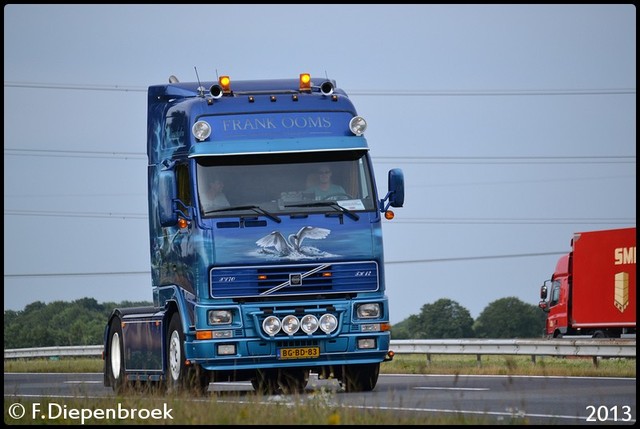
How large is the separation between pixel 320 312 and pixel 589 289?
2505 cm

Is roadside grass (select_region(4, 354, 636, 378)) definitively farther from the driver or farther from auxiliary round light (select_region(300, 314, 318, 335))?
the driver

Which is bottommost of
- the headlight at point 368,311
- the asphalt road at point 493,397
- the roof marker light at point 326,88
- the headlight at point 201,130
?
the asphalt road at point 493,397

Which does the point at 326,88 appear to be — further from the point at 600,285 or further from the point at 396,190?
the point at 600,285

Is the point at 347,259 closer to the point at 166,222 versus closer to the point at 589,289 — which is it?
the point at 166,222

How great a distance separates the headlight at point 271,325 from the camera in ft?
65.0

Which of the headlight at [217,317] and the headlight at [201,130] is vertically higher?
the headlight at [201,130]

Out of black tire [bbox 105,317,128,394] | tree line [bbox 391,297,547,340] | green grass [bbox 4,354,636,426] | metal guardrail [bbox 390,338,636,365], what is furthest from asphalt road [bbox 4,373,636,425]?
tree line [bbox 391,297,547,340]

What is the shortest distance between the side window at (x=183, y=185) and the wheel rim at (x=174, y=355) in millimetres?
1840

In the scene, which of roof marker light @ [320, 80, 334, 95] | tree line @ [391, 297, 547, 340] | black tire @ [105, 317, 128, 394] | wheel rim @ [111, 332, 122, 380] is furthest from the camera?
tree line @ [391, 297, 547, 340]

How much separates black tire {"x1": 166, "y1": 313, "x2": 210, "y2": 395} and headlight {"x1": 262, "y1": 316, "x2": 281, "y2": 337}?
1005mm

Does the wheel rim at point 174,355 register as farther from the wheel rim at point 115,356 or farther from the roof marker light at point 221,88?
the roof marker light at point 221,88

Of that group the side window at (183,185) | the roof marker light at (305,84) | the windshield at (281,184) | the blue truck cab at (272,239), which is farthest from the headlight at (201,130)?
the roof marker light at (305,84)

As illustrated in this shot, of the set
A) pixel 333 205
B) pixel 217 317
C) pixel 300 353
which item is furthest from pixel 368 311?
pixel 217 317

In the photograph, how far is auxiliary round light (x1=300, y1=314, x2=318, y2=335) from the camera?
65.3 feet
